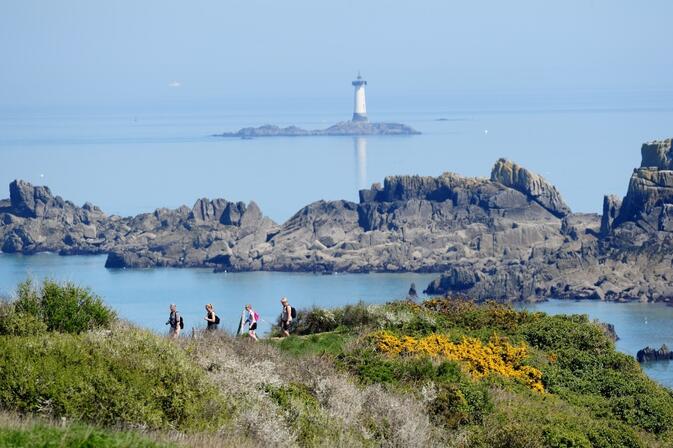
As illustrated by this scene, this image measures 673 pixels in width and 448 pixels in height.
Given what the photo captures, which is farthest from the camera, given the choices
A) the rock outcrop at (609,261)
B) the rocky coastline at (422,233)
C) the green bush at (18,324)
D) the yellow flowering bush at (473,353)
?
the rocky coastline at (422,233)

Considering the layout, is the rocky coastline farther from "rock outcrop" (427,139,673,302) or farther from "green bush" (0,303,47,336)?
"green bush" (0,303,47,336)

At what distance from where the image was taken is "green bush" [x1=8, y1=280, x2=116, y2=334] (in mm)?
19047

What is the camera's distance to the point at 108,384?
50.3 feet

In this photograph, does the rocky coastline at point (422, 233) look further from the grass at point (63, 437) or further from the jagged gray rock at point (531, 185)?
the grass at point (63, 437)

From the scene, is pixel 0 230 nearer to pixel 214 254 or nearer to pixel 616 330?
pixel 214 254

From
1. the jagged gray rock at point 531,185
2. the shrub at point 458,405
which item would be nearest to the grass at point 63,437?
the shrub at point 458,405

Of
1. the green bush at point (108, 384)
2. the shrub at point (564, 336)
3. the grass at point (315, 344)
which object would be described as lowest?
the shrub at point (564, 336)

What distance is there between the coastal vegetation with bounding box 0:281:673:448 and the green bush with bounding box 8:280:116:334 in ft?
0.07

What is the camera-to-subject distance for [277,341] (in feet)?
76.1

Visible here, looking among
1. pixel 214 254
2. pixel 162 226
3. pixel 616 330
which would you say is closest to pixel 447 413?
pixel 616 330

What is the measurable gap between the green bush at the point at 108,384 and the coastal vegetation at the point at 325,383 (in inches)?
0.7

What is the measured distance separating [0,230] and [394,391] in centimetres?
11787

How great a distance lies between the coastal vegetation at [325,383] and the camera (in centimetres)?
1512

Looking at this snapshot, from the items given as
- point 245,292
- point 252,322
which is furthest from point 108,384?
point 245,292
